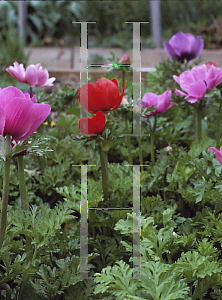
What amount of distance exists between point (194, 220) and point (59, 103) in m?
0.75

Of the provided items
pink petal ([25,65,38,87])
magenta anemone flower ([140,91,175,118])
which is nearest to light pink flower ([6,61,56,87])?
pink petal ([25,65,38,87])

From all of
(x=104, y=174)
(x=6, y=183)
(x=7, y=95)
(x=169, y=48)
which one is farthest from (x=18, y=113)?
(x=169, y=48)

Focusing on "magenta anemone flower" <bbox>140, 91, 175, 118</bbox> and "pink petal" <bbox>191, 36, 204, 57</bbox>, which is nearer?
"magenta anemone flower" <bbox>140, 91, 175, 118</bbox>

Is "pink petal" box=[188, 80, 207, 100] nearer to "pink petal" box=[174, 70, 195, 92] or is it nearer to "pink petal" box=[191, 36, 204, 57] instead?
"pink petal" box=[174, 70, 195, 92]

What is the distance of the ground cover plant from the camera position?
636 millimetres

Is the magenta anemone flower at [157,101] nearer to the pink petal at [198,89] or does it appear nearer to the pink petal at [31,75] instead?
the pink petal at [198,89]

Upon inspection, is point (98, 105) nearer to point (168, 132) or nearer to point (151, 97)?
point (151, 97)

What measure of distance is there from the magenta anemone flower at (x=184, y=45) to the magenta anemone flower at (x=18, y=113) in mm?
949

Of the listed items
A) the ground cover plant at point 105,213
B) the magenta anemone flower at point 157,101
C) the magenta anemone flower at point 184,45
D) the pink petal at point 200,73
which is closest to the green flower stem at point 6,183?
the ground cover plant at point 105,213

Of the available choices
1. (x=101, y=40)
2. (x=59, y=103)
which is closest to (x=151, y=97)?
(x=59, y=103)

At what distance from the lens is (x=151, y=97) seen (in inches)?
42.3

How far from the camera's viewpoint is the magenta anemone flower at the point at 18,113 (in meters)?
0.57

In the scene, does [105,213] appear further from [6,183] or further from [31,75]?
[31,75]

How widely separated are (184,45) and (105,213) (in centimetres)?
85
